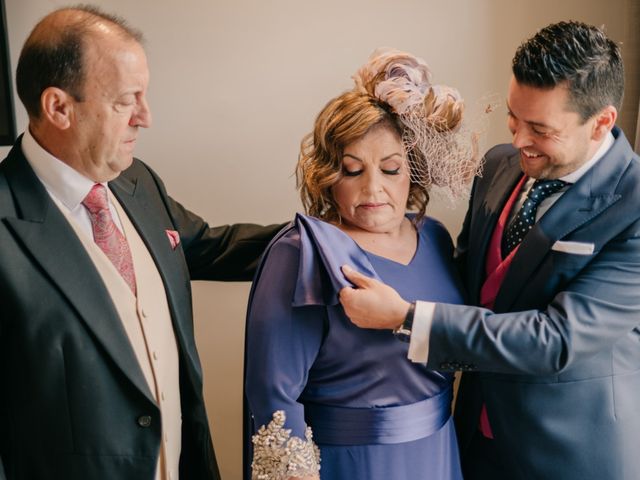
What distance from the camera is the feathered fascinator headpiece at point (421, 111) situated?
5.93 ft

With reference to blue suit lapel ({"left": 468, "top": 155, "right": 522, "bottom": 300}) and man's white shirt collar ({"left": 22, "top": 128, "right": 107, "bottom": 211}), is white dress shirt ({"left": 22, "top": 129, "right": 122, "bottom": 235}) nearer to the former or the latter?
man's white shirt collar ({"left": 22, "top": 128, "right": 107, "bottom": 211})

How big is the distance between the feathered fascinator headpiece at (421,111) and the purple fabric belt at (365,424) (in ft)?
1.87

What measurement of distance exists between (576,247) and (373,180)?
1.60 ft

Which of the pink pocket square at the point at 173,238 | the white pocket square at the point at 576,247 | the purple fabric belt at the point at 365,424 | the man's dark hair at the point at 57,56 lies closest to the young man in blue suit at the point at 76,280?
the man's dark hair at the point at 57,56

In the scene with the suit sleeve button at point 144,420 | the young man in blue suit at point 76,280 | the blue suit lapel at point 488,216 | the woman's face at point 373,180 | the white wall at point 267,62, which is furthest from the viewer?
the white wall at point 267,62

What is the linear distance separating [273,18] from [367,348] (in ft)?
3.66

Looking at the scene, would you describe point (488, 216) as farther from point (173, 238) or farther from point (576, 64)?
point (173, 238)

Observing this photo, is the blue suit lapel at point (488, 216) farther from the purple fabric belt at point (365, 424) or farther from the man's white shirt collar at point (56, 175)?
the man's white shirt collar at point (56, 175)

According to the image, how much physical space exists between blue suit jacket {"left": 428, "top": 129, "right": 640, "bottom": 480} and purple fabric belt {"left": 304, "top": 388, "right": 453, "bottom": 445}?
0.15m

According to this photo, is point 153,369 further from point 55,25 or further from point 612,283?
point 612,283

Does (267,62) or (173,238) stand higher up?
(267,62)

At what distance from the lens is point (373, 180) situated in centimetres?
180

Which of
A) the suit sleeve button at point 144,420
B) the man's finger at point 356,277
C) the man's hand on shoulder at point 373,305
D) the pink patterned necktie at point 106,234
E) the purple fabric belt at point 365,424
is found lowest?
the purple fabric belt at point 365,424

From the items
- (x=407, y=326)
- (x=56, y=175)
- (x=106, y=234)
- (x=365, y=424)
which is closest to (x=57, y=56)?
(x=56, y=175)
